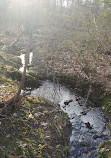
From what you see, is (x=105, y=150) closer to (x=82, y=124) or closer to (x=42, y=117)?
(x=82, y=124)

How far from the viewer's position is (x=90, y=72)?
302 inches

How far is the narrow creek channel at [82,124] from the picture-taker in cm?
454

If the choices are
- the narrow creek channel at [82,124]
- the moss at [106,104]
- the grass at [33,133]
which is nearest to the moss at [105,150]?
the narrow creek channel at [82,124]

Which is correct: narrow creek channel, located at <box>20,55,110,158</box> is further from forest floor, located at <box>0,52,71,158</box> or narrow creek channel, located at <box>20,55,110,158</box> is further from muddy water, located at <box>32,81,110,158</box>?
forest floor, located at <box>0,52,71,158</box>

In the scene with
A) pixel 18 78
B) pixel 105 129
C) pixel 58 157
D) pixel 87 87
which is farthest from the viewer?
pixel 18 78

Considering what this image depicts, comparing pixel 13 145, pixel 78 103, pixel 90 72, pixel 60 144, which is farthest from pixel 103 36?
pixel 13 145

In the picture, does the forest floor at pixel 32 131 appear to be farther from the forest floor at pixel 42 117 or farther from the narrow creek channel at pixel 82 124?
the narrow creek channel at pixel 82 124

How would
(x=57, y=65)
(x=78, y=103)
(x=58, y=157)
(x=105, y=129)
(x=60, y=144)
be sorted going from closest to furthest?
1. (x=58, y=157)
2. (x=60, y=144)
3. (x=105, y=129)
4. (x=78, y=103)
5. (x=57, y=65)

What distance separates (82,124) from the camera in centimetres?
555

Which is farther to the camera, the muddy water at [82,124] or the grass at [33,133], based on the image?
the muddy water at [82,124]

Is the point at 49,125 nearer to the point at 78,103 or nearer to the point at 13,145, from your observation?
the point at 13,145

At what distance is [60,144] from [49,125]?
2.12ft

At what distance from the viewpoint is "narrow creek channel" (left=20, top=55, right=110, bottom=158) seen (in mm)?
4535

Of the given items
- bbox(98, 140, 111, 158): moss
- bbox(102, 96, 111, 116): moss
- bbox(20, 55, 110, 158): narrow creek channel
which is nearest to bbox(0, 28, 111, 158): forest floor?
bbox(102, 96, 111, 116): moss
